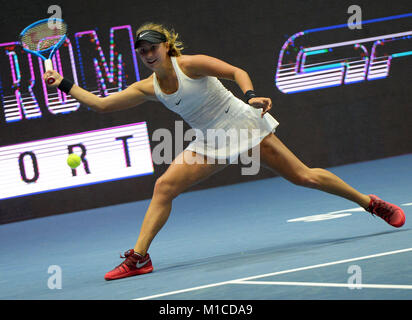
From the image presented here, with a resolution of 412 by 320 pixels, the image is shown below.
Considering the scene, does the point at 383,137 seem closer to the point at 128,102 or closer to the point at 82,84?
the point at 82,84

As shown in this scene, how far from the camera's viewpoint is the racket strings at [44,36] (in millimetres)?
5844

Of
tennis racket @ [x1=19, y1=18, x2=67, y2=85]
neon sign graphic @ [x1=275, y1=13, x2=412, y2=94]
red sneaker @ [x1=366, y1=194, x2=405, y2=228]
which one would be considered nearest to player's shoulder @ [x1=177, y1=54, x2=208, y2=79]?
tennis racket @ [x1=19, y1=18, x2=67, y2=85]

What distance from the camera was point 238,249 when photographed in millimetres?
5414

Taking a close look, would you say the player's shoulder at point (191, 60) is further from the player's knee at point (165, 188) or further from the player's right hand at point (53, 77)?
the player's right hand at point (53, 77)

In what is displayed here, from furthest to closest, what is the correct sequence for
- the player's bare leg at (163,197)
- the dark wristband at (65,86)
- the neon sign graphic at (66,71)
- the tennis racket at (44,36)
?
the neon sign graphic at (66,71), the tennis racket at (44,36), the dark wristband at (65,86), the player's bare leg at (163,197)

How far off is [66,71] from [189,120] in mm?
5314

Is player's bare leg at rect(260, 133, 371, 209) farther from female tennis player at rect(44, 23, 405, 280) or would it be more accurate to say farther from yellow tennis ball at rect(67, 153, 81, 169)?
yellow tennis ball at rect(67, 153, 81, 169)

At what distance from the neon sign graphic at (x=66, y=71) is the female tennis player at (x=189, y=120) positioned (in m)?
5.00

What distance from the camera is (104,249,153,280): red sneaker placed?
15.5ft

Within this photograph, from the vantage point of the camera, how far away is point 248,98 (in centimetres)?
433

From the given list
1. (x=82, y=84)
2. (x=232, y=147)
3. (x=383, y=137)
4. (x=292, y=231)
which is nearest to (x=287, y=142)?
(x=383, y=137)

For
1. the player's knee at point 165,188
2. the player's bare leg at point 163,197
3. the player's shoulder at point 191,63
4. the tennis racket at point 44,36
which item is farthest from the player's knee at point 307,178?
the tennis racket at point 44,36

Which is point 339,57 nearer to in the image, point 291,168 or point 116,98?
point 291,168

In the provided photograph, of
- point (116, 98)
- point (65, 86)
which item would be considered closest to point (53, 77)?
point (65, 86)
